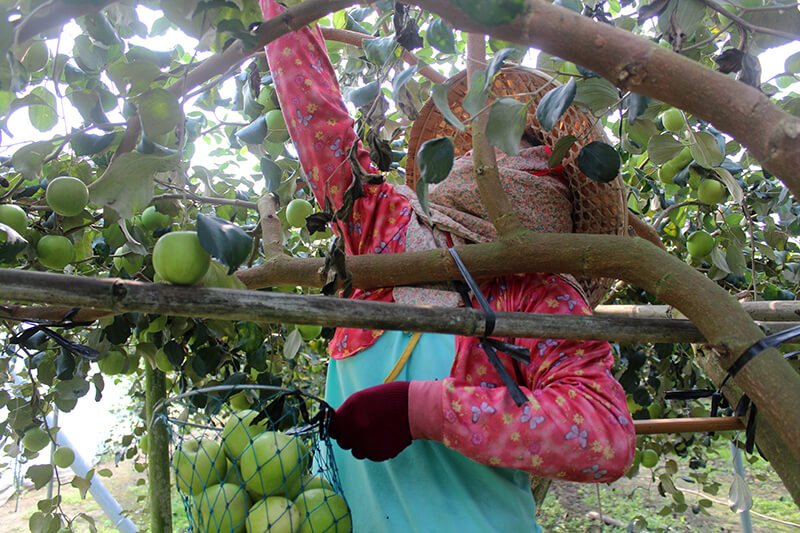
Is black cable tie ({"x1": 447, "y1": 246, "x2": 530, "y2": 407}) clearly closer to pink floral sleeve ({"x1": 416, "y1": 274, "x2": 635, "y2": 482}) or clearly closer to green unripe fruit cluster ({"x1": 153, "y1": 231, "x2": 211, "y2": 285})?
pink floral sleeve ({"x1": 416, "y1": 274, "x2": 635, "y2": 482})

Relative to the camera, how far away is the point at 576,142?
117 centimetres

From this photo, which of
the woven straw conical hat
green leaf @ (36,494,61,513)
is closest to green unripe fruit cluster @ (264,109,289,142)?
the woven straw conical hat

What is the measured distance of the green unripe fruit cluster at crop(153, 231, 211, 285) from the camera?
66cm

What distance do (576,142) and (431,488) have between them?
0.75m

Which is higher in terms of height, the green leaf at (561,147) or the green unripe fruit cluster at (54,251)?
the green unripe fruit cluster at (54,251)

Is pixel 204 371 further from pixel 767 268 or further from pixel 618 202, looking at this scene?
pixel 767 268

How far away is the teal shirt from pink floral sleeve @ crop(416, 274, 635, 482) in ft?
0.53

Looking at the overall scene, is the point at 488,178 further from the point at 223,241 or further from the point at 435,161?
the point at 223,241

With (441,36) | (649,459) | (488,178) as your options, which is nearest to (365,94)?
(441,36)

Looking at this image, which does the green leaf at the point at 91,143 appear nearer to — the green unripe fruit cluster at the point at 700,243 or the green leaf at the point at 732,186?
the green leaf at the point at 732,186

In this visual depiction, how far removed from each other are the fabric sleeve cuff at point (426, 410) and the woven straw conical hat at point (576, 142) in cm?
48

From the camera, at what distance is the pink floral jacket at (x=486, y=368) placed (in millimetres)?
843

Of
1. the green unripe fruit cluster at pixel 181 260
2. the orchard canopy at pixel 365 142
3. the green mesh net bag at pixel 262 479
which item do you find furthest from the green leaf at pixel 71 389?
the green unripe fruit cluster at pixel 181 260

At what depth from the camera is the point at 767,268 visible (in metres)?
2.22
